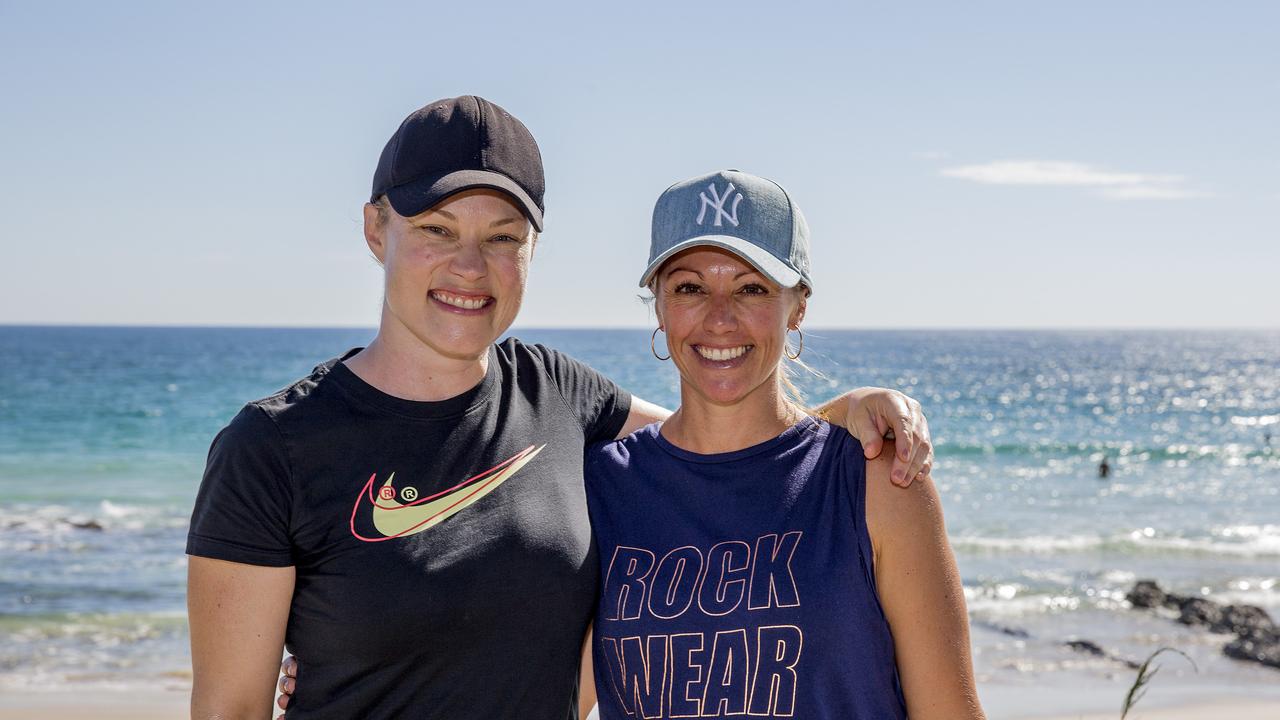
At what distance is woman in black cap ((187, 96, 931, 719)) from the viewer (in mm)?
2510

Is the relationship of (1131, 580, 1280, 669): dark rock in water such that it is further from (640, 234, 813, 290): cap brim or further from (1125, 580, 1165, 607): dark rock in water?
(640, 234, 813, 290): cap brim

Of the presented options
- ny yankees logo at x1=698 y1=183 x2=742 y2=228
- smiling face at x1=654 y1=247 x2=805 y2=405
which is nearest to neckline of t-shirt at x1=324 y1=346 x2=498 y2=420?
smiling face at x1=654 y1=247 x2=805 y2=405

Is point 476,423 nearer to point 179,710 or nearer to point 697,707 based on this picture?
point 697,707

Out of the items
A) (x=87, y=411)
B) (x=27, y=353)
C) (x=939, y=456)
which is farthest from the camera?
(x=27, y=353)

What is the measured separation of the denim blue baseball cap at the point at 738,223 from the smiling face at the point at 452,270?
39cm

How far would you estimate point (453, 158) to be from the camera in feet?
8.94

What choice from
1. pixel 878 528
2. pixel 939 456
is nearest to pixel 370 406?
pixel 878 528

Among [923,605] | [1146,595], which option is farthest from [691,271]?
[1146,595]

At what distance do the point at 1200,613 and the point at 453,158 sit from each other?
39.8 ft

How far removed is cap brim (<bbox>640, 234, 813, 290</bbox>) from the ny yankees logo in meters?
0.05

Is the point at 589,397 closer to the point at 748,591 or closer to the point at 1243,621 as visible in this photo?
the point at 748,591

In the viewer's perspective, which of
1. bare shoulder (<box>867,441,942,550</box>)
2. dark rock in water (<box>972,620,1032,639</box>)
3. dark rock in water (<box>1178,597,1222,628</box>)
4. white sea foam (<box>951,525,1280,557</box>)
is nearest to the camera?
bare shoulder (<box>867,441,942,550</box>)

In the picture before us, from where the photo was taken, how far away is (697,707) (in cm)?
258

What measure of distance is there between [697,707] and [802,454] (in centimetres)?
69
